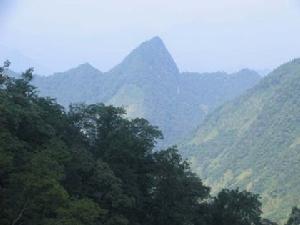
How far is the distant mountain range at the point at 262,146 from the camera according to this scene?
128 meters

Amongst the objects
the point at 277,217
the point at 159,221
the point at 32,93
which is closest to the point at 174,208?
the point at 159,221

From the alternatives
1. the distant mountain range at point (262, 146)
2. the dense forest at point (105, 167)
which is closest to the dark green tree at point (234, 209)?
the dense forest at point (105, 167)

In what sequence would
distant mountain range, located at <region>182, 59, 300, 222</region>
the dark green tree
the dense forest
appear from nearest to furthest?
1. the dense forest
2. the dark green tree
3. distant mountain range, located at <region>182, 59, 300, 222</region>

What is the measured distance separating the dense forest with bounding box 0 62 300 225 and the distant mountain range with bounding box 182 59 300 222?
6539cm

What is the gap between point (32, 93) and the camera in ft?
144

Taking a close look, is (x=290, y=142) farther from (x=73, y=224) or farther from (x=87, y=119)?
(x=73, y=224)

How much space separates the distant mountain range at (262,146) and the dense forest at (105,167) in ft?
215

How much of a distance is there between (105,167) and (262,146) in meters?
128

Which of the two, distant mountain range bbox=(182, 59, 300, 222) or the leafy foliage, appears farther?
distant mountain range bbox=(182, 59, 300, 222)

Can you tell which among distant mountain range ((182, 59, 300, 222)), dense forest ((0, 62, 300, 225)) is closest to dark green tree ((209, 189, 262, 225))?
dense forest ((0, 62, 300, 225))

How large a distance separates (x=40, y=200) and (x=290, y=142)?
131391 millimetres

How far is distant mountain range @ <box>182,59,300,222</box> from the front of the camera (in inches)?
5049

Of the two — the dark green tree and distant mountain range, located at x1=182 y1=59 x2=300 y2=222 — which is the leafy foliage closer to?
the dark green tree

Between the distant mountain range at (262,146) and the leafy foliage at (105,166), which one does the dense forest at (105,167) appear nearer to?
the leafy foliage at (105,166)
